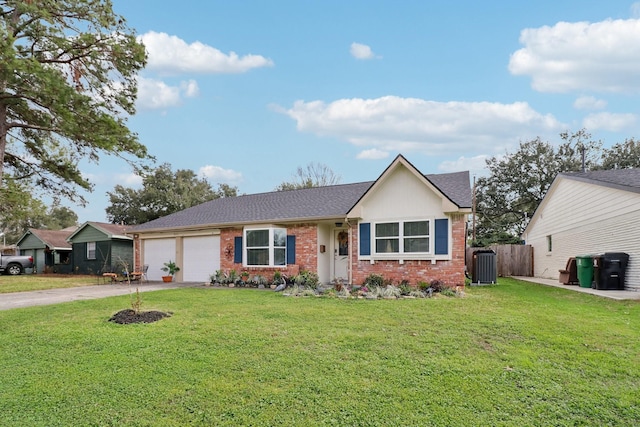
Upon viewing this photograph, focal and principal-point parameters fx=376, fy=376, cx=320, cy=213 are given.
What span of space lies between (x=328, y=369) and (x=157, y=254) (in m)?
15.5

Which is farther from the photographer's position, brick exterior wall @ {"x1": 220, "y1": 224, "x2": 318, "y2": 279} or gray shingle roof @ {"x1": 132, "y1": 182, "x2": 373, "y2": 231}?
gray shingle roof @ {"x1": 132, "y1": 182, "x2": 373, "y2": 231}

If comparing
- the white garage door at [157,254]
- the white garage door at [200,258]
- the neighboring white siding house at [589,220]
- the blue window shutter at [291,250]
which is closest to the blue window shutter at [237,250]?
the white garage door at [200,258]

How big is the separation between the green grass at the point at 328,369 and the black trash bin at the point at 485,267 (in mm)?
Answer: 6900

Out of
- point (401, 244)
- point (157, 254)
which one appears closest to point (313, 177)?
point (157, 254)

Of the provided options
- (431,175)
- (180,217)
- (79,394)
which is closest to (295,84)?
(431,175)

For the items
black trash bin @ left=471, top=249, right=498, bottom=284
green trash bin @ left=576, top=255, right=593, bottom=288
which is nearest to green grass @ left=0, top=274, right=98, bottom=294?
black trash bin @ left=471, top=249, right=498, bottom=284

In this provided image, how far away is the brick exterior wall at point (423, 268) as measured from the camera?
11523 mm

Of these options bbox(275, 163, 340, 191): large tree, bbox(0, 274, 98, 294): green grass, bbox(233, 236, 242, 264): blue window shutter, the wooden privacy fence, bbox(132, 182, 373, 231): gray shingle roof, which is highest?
bbox(275, 163, 340, 191): large tree

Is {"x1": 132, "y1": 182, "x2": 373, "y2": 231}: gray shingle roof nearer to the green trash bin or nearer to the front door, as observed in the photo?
the front door

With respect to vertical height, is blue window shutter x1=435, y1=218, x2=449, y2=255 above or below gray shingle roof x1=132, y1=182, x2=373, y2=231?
below

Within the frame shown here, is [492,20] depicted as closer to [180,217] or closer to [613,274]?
[613,274]

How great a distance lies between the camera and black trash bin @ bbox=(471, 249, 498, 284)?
573 inches

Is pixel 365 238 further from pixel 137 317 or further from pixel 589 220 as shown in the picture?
pixel 589 220

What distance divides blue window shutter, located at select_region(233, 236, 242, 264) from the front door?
381 cm
